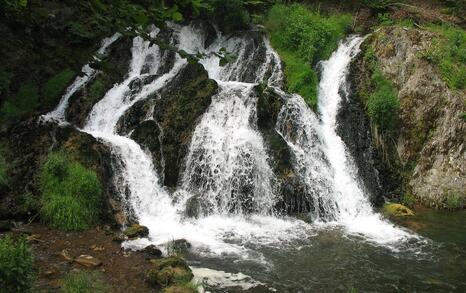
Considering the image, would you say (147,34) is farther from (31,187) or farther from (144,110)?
(144,110)

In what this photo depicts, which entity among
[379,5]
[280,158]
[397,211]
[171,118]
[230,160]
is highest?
[379,5]

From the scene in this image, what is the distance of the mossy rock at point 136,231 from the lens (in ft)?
33.1

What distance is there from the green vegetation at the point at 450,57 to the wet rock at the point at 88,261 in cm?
1294

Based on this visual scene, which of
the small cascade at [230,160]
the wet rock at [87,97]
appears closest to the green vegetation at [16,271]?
the small cascade at [230,160]

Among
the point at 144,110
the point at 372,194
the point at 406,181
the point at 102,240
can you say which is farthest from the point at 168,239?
the point at 406,181

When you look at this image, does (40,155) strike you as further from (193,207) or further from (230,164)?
(230,164)

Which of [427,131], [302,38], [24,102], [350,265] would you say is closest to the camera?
[350,265]

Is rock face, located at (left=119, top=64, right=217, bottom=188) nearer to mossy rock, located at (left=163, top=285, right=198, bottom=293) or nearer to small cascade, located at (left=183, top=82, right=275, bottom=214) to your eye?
small cascade, located at (left=183, top=82, right=275, bottom=214)

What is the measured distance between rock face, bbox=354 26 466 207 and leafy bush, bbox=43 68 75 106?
39.9 feet

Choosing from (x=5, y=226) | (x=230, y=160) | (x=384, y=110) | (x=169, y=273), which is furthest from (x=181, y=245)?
(x=384, y=110)

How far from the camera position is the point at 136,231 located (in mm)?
10180

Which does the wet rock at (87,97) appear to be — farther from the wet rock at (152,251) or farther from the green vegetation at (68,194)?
the wet rock at (152,251)

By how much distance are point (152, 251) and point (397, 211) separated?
7.59 meters

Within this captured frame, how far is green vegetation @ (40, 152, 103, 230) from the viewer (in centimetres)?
1027
